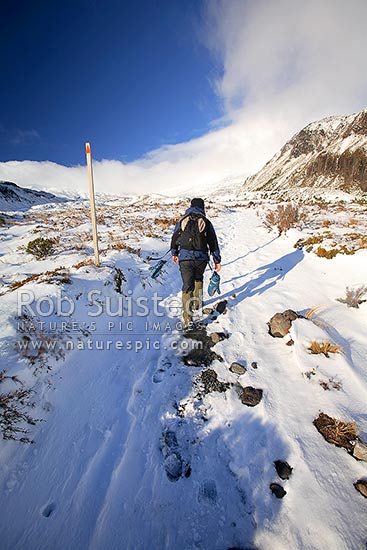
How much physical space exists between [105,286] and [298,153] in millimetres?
113138

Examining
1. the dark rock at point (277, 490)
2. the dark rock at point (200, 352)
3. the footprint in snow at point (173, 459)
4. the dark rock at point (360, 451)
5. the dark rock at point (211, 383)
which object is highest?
the dark rock at point (360, 451)

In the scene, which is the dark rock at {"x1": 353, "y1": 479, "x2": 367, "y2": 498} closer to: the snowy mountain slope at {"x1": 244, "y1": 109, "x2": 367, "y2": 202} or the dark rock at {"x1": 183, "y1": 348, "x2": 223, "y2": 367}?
the dark rock at {"x1": 183, "y1": 348, "x2": 223, "y2": 367}

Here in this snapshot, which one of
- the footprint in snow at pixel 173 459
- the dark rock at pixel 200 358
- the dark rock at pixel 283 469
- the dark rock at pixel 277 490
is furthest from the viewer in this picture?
the dark rock at pixel 200 358

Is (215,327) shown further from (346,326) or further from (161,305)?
(346,326)

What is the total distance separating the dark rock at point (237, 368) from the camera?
140 inches

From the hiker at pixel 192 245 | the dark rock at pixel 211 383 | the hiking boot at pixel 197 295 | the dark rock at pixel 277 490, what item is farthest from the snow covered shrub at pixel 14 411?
the hiking boot at pixel 197 295

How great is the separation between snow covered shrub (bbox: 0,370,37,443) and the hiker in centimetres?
291

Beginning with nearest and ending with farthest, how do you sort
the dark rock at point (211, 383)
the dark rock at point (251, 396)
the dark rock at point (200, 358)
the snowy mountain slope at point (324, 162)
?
the dark rock at point (251, 396), the dark rock at point (211, 383), the dark rock at point (200, 358), the snowy mountain slope at point (324, 162)

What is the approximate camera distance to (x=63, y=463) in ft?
8.02

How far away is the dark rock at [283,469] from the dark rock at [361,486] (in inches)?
21.7

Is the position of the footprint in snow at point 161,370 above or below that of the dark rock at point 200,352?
below

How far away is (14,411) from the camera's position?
99.8 inches

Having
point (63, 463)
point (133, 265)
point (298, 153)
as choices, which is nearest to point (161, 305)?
point (133, 265)

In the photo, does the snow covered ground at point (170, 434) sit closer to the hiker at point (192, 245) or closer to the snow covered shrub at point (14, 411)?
the snow covered shrub at point (14, 411)
